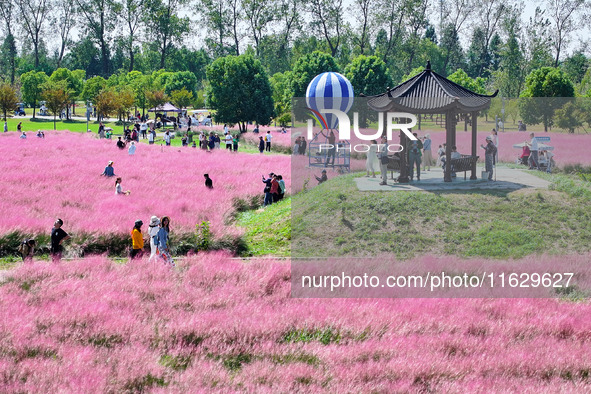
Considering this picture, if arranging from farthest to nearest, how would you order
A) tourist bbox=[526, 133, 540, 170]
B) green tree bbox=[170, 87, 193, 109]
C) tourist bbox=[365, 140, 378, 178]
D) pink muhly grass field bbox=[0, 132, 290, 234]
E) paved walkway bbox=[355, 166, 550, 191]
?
1. green tree bbox=[170, 87, 193, 109]
2. tourist bbox=[526, 133, 540, 170]
3. tourist bbox=[365, 140, 378, 178]
4. pink muhly grass field bbox=[0, 132, 290, 234]
5. paved walkway bbox=[355, 166, 550, 191]

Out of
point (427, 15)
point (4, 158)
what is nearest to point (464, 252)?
point (4, 158)

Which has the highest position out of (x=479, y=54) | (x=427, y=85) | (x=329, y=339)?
(x=479, y=54)

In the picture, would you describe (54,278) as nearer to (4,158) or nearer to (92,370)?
(92,370)

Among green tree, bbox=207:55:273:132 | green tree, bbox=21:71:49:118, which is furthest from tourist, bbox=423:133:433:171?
green tree, bbox=21:71:49:118

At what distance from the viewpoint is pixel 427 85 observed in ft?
57.2

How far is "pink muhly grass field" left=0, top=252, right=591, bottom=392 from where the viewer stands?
7660mm

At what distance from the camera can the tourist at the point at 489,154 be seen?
16.9m

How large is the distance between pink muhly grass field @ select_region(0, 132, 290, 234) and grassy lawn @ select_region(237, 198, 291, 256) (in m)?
0.86

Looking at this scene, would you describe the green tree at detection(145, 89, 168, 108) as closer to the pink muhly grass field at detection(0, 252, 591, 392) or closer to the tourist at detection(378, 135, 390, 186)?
the tourist at detection(378, 135, 390, 186)

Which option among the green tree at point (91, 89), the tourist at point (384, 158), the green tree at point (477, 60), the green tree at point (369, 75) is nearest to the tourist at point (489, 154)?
the tourist at point (384, 158)

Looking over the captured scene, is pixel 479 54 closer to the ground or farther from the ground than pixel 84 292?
farther from the ground

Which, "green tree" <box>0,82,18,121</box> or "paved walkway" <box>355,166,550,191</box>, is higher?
"green tree" <box>0,82,18,121</box>

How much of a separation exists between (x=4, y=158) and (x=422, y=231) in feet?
68.8

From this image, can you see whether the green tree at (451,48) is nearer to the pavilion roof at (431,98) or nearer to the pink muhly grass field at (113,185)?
the pink muhly grass field at (113,185)
